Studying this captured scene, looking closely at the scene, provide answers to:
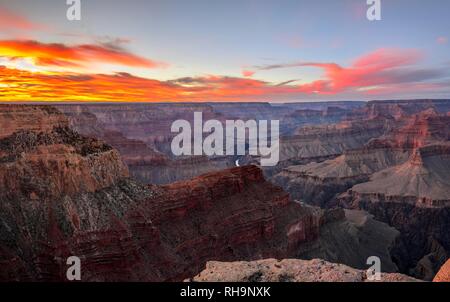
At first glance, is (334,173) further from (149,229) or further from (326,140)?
(149,229)

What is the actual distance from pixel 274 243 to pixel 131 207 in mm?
17131

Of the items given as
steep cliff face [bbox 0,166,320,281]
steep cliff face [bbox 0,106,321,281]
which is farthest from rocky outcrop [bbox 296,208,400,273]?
steep cliff face [bbox 0,106,321,281]

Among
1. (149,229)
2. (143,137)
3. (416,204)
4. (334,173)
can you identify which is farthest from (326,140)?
(149,229)

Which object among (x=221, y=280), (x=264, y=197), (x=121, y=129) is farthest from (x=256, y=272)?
(x=121, y=129)

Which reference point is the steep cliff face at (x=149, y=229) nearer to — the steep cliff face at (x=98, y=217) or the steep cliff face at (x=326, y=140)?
the steep cliff face at (x=98, y=217)

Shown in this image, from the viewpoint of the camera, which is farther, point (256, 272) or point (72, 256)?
point (72, 256)

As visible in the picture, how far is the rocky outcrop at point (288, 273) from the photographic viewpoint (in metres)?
14.5

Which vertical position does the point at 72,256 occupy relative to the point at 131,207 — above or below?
below

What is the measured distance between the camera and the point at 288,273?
1502 cm

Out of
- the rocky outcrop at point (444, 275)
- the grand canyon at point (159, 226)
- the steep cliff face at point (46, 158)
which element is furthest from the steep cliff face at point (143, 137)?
the rocky outcrop at point (444, 275)

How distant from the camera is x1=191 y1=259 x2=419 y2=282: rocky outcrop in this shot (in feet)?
47.7
